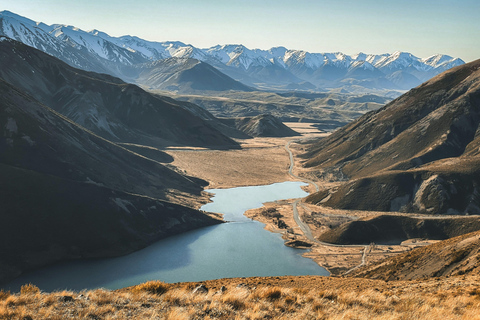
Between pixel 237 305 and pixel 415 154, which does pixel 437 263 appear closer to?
pixel 237 305

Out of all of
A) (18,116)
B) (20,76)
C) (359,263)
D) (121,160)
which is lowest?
(359,263)

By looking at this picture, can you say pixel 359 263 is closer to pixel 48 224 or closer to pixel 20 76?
pixel 48 224

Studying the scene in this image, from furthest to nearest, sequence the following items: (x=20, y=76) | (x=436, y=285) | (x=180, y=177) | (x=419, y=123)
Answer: (x=20, y=76) → (x=419, y=123) → (x=180, y=177) → (x=436, y=285)

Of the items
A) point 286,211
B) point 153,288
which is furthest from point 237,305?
point 286,211

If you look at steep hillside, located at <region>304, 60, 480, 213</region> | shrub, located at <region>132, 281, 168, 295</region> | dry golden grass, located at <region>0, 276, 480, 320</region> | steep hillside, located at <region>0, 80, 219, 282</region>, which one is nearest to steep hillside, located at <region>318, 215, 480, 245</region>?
steep hillside, located at <region>304, 60, 480, 213</region>

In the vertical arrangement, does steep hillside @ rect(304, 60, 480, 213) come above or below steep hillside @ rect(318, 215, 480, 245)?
above

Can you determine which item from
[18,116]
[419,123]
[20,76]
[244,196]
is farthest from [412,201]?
Answer: [20,76]

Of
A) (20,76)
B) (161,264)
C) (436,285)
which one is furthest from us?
(20,76)

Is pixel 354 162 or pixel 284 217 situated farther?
pixel 354 162

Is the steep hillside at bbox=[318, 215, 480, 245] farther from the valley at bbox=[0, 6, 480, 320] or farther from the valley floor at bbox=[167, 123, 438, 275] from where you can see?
the valley floor at bbox=[167, 123, 438, 275]
